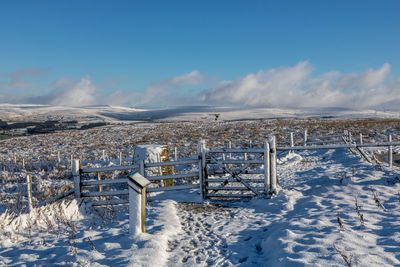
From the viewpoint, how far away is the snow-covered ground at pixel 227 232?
4.94 m

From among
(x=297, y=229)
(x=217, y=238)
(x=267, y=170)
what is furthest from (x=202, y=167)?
(x=297, y=229)

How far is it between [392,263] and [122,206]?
269 inches

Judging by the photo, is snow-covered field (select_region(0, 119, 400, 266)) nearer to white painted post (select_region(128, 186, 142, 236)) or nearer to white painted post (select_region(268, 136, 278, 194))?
white painted post (select_region(128, 186, 142, 236))

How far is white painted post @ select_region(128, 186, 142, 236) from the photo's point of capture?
5844 mm

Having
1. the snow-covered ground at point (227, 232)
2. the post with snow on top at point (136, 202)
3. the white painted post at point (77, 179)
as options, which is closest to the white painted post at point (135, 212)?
the post with snow on top at point (136, 202)

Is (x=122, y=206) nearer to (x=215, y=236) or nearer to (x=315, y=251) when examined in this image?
(x=215, y=236)

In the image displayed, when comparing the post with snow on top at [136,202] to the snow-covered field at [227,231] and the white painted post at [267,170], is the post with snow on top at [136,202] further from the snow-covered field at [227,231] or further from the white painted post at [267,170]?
the white painted post at [267,170]

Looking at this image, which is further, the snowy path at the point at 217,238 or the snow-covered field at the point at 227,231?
the snowy path at the point at 217,238

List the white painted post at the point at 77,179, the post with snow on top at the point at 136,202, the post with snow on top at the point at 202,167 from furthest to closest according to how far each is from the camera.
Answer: the post with snow on top at the point at 202,167, the white painted post at the point at 77,179, the post with snow on top at the point at 136,202

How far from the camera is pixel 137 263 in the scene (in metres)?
4.79

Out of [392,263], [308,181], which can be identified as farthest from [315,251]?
[308,181]

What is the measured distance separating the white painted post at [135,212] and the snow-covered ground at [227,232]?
0.59 ft

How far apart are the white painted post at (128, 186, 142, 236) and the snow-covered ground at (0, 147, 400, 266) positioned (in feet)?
0.59

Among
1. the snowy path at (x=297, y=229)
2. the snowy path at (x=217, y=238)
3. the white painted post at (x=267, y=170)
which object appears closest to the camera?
the snowy path at (x=297, y=229)
